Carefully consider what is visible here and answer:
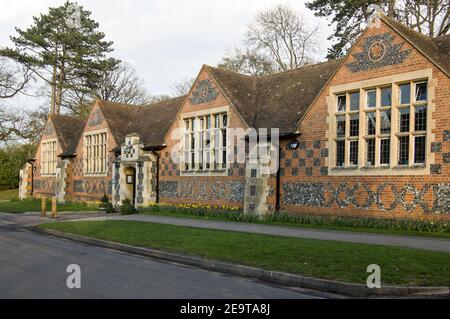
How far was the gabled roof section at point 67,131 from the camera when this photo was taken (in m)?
34.3

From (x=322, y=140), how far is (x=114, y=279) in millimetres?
11201

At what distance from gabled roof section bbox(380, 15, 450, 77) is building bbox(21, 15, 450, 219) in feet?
0.17

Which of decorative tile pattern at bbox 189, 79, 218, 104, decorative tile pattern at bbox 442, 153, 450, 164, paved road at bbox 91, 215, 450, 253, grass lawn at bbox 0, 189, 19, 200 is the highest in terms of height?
decorative tile pattern at bbox 189, 79, 218, 104

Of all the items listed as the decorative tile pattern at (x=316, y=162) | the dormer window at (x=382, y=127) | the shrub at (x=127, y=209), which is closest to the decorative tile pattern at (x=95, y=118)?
the shrub at (x=127, y=209)

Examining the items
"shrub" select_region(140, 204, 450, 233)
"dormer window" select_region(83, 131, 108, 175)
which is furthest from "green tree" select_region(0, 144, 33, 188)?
"shrub" select_region(140, 204, 450, 233)

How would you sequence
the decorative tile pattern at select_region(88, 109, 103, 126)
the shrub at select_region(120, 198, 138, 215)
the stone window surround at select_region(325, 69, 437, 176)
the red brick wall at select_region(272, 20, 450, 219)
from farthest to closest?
the decorative tile pattern at select_region(88, 109, 103, 126) < the shrub at select_region(120, 198, 138, 215) < the stone window surround at select_region(325, 69, 437, 176) < the red brick wall at select_region(272, 20, 450, 219)

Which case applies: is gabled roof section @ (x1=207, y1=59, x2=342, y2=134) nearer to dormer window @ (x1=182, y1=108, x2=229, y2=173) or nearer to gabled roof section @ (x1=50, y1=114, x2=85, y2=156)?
dormer window @ (x1=182, y1=108, x2=229, y2=173)

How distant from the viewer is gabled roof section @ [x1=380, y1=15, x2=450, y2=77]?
14.6m

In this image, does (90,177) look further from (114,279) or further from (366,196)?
→ (114,279)

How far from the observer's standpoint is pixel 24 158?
4875cm

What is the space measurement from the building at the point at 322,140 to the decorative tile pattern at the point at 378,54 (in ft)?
0.12

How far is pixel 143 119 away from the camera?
30.0 m
